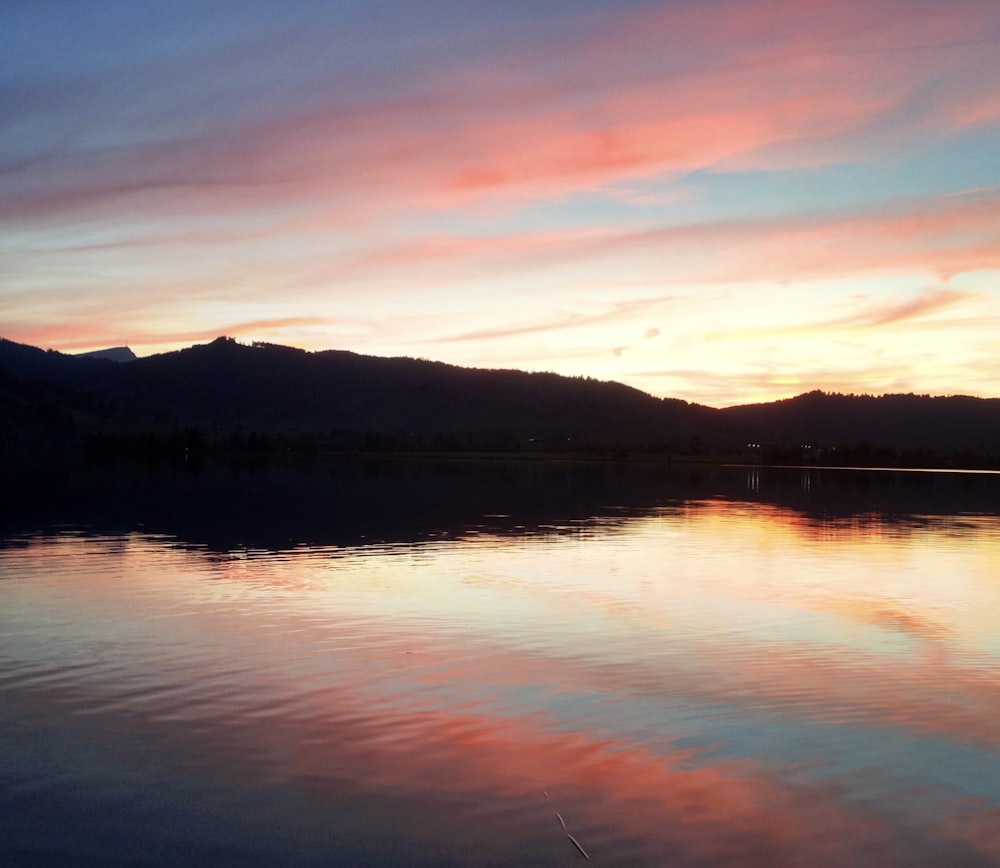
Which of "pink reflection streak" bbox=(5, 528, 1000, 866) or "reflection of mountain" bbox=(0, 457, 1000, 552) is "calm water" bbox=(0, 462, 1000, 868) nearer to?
"pink reflection streak" bbox=(5, 528, 1000, 866)

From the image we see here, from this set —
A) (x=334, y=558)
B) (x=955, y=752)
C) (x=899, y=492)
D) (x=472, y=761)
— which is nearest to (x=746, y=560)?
(x=334, y=558)

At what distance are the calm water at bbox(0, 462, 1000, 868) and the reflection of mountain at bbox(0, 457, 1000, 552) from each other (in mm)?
7223

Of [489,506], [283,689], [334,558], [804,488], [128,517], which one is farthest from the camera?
[804,488]

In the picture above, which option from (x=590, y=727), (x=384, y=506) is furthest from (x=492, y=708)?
(x=384, y=506)

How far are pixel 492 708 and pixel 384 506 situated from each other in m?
40.5

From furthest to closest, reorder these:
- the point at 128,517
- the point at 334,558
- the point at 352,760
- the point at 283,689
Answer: the point at 128,517, the point at 334,558, the point at 283,689, the point at 352,760

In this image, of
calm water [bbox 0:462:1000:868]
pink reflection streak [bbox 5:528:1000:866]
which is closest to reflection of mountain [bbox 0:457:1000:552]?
calm water [bbox 0:462:1000:868]

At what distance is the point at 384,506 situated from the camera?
2142 inches

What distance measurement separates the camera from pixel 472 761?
12.0 metres

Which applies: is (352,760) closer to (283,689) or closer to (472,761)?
(472,761)

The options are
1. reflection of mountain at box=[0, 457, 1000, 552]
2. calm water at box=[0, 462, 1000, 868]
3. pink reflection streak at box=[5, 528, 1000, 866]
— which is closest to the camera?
calm water at box=[0, 462, 1000, 868]

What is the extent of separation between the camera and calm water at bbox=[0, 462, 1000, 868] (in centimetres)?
995

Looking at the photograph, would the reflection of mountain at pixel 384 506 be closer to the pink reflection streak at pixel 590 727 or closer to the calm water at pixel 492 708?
the calm water at pixel 492 708

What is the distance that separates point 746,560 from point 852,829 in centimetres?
2300
